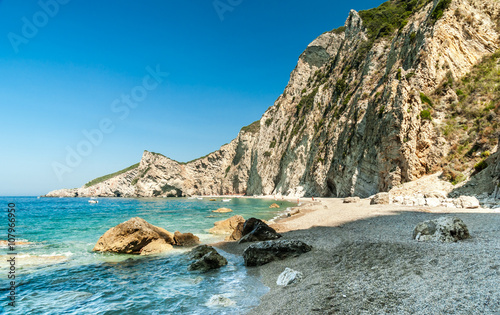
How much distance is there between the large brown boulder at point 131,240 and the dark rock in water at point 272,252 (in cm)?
600

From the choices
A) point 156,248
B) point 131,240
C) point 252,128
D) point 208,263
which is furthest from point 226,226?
point 252,128

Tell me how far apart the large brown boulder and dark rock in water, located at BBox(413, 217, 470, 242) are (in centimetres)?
1176

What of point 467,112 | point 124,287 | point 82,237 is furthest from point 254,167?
point 124,287

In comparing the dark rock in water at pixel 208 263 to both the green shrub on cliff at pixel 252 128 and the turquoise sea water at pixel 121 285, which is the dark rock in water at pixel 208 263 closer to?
the turquoise sea water at pixel 121 285

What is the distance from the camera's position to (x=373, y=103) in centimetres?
3884

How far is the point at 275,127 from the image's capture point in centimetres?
9112

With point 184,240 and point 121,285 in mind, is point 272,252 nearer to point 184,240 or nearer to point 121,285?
point 121,285

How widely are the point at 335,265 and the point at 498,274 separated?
365 centimetres

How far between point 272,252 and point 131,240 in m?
7.80

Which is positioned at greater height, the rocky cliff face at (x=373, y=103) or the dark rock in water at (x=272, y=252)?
the rocky cliff face at (x=373, y=103)

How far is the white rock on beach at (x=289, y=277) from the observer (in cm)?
714

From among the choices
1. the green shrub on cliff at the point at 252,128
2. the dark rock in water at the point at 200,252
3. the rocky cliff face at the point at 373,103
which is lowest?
the dark rock in water at the point at 200,252

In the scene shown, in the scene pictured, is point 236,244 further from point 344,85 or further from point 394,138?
point 344,85

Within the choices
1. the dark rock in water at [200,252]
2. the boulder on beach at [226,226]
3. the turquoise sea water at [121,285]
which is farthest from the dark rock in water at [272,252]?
the boulder on beach at [226,226]
